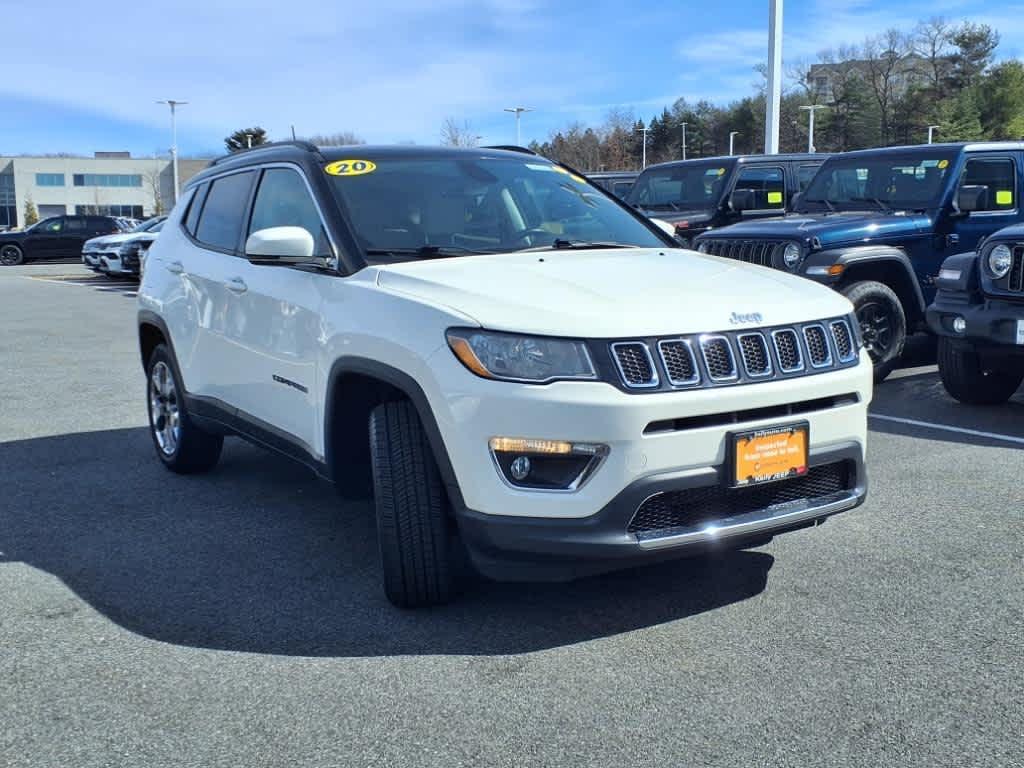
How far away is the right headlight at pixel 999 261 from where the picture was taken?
7332 millimetres

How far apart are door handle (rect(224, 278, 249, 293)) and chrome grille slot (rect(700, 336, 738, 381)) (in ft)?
7.51

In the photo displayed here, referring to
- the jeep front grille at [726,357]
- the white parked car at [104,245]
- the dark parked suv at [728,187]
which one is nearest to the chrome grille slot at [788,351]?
the jeep front grille at [726,357]

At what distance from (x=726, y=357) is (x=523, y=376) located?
2.20 feet

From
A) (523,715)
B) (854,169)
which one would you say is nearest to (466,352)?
(523,715)

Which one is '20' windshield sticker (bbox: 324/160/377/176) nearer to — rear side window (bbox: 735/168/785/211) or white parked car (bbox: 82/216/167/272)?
rear side window (bbox: 735/168/785/211)

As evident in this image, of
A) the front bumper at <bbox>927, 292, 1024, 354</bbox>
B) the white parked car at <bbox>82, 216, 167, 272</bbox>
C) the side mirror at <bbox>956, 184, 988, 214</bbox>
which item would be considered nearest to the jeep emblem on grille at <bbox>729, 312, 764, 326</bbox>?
the front bumper at <bbox>927, 292, 1024, 354</bbox>

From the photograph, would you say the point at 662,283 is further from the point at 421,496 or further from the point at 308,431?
the point at 308,431

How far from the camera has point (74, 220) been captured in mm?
35250

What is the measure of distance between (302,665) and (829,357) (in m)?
2.07

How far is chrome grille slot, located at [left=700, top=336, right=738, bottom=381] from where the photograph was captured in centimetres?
363

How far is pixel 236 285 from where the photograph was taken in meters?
5.13

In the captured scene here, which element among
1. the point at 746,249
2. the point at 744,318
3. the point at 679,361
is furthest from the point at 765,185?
the point at 679,361

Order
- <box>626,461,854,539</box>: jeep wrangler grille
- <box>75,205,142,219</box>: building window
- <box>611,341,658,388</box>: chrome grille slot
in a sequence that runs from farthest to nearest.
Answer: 1. <box>75,205,142,219</box>: building window
2. <box>626,461,854,539</box>: jeep wrangler grille
3. <box>611,341,658,388</box>: chrome grille slot

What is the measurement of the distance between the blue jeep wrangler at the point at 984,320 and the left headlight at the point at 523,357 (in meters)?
4.71
